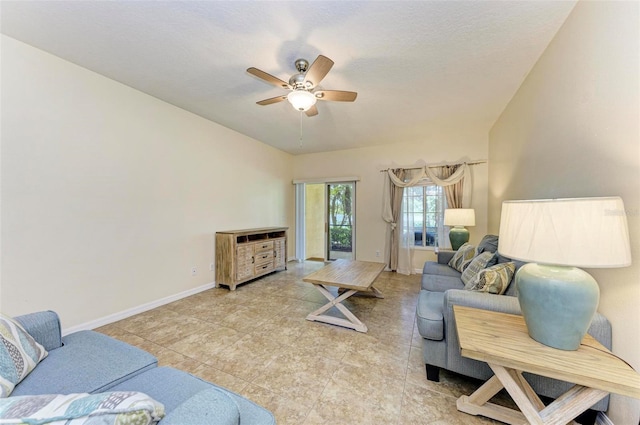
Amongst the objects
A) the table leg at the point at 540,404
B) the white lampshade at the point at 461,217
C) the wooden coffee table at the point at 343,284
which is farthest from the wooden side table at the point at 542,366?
the white lampshade at the point at 461,217

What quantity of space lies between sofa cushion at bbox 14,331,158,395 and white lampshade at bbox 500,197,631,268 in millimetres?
1969

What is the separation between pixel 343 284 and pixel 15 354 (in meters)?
2.13

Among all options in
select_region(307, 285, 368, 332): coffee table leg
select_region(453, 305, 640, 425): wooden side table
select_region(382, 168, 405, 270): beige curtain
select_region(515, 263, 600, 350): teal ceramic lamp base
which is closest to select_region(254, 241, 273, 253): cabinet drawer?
select_region(307, 285, 368, 332): coffee table leg

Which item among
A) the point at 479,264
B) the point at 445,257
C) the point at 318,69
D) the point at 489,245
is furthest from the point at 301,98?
the point at 445,257

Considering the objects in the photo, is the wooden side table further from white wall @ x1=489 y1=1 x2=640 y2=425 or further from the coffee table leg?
the coffee table leg

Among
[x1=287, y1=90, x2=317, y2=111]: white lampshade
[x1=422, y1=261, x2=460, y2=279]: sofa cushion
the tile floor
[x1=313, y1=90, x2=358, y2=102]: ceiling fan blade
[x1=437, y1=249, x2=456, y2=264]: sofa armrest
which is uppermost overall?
[x1=313, y1=90, x2=358, y2=102]: ceiling fan blade

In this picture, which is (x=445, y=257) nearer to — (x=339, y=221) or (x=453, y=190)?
(x=453, y=190)

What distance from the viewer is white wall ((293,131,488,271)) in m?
4.18

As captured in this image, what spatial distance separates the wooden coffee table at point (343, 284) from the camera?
8.08 feet

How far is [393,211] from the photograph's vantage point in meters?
4.78

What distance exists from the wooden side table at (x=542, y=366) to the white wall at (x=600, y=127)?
0.31 meters

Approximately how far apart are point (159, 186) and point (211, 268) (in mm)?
1459

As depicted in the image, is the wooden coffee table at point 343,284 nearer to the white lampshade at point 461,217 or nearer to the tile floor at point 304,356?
the tile floor at point 304,356

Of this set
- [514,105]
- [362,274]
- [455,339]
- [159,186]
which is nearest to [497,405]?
[455,339]
